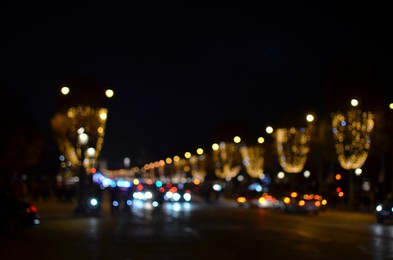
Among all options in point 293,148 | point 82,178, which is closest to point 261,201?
point 293,148

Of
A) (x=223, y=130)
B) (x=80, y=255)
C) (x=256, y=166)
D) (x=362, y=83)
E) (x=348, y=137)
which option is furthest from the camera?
(x=223, y=130)

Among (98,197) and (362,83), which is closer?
(98,197)

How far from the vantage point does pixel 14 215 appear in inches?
1211

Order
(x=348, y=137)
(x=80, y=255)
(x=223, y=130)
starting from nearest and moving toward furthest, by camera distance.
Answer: (x=80, y=255) < (x=348, y=137) < (x=223, y=130)

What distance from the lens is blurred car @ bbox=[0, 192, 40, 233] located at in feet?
100

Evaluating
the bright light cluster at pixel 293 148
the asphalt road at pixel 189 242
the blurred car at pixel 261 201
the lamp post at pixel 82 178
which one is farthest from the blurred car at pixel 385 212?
the bright light cluster at pixel 293 148

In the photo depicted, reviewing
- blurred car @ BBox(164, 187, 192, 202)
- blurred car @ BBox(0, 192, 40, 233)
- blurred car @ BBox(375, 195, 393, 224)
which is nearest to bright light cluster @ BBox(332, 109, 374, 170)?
blurred car @ BBox(375, 195, 393, 224)

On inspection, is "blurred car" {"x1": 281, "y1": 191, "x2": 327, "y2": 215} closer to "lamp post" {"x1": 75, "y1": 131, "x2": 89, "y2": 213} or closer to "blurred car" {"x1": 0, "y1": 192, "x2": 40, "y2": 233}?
"lamp post" {"x1": 75, "y1": 131, "x2": 89, "y2": 213}

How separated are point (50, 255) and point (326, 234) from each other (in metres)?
13.2

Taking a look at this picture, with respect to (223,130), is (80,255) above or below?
below

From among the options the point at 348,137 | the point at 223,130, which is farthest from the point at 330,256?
the point at 223,130

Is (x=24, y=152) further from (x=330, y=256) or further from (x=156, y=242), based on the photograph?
(x=330, y=256)

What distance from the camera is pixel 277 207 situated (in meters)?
68.6

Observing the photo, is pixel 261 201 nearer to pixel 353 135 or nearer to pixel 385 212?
pixel 353 135
